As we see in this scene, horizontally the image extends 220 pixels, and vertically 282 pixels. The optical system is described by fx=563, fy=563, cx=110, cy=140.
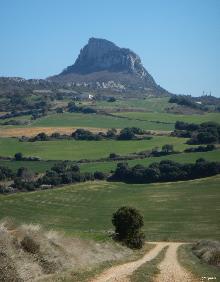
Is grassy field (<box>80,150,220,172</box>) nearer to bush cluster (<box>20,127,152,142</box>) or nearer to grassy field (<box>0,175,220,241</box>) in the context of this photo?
grassy field (<box>0,175,220,241</box>)

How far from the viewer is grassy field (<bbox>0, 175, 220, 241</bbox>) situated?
6991cm

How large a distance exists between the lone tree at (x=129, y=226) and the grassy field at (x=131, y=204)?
15.2 metres

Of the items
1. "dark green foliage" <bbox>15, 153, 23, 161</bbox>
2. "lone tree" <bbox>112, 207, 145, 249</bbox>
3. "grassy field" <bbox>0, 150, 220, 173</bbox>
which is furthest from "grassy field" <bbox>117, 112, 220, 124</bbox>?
"lone tree" <bbox>112, 207, 145, 249</bbox>

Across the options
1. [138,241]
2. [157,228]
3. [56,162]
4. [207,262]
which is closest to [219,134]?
[56,162]

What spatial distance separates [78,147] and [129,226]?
83.6 meters

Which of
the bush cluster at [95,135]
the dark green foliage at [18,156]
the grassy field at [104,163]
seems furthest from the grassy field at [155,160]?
the bush cluster at [95,135]

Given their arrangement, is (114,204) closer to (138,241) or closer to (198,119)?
(138,241)

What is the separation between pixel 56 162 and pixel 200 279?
92197 millimetres

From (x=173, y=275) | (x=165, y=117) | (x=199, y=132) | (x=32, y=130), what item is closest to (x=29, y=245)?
(x=173, y=275)

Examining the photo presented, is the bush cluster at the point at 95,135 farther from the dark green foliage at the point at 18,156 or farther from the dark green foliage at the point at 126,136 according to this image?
the dark green foliage at the point at 18,156

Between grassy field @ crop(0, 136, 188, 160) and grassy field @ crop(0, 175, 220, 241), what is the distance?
22.8m

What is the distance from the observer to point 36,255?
24562 millimetres

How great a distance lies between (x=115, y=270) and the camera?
2644 cm

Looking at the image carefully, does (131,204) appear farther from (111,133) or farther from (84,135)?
(111,133)
